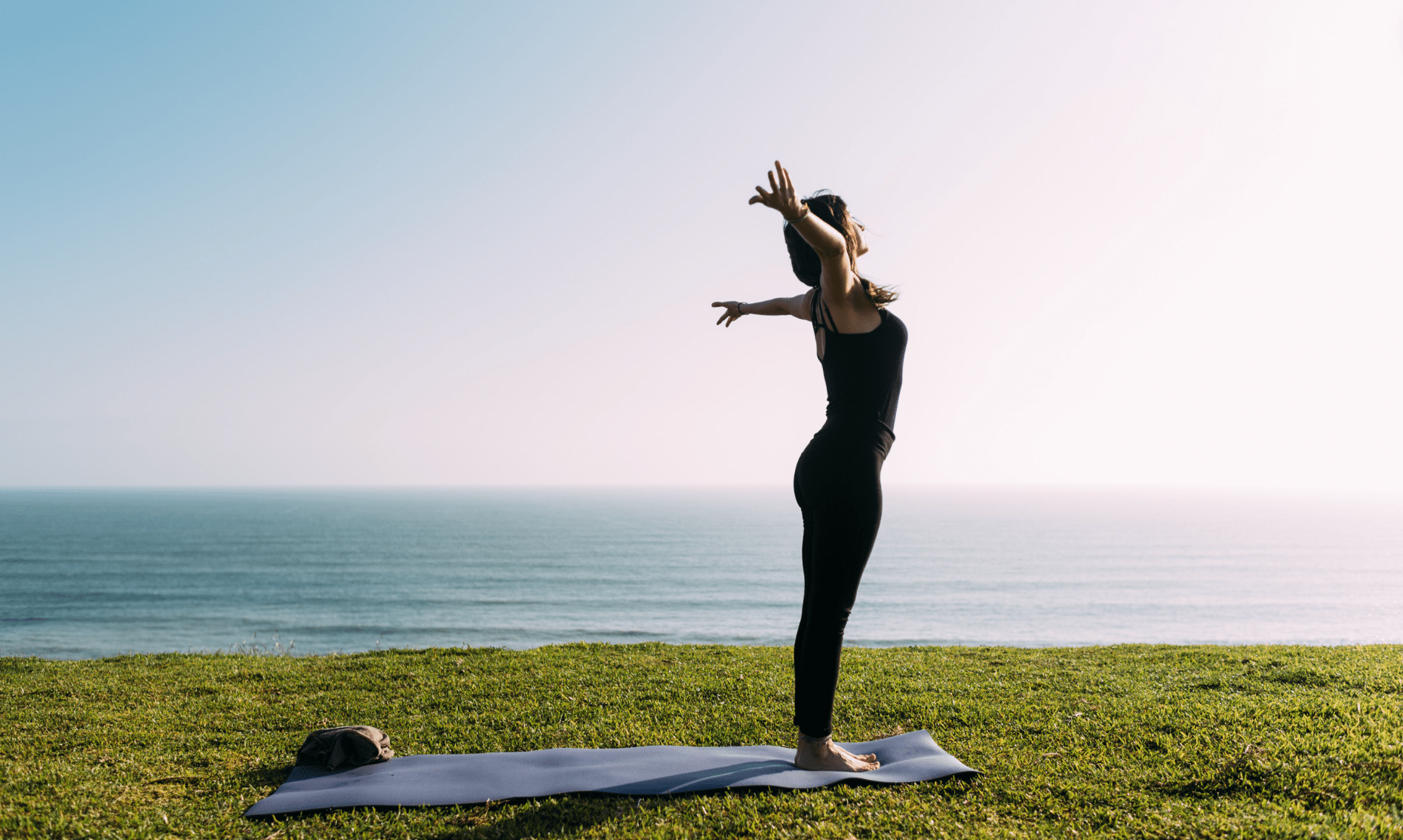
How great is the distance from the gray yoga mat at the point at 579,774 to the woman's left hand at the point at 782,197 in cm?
268

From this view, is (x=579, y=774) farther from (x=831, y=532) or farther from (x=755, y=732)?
(x=831, y=532)

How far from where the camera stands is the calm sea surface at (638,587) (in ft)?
133

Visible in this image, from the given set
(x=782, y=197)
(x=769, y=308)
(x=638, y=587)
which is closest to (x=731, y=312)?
(x=769, y=308)

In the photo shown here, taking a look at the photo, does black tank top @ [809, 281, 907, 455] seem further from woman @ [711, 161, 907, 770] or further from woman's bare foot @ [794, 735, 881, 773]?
woman's bare foot @ [794, 735, 881, 773]

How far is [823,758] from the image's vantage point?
152 inches

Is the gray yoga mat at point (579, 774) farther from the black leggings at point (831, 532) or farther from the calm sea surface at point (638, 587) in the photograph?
the calm sea surface at point (638, 587)

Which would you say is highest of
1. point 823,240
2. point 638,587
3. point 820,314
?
point 823,240

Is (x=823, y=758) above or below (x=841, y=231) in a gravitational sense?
below

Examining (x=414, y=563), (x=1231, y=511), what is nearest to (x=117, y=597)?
(x=414, y=563)

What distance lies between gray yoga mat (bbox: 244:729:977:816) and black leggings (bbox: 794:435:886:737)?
56 centimetres

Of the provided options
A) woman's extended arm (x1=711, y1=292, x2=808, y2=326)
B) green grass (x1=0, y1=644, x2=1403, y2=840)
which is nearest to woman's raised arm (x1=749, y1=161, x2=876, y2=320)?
woman's extended arm (x1=711, y1=292, x2=808, y2=326)

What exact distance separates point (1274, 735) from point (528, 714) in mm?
4614

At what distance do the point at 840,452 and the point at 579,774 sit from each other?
2192mm

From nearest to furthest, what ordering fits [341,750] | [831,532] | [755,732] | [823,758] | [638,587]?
1. [831,532]
2. [823,758]
3. [341,750]
4. [755,732]
5. [638,587]
